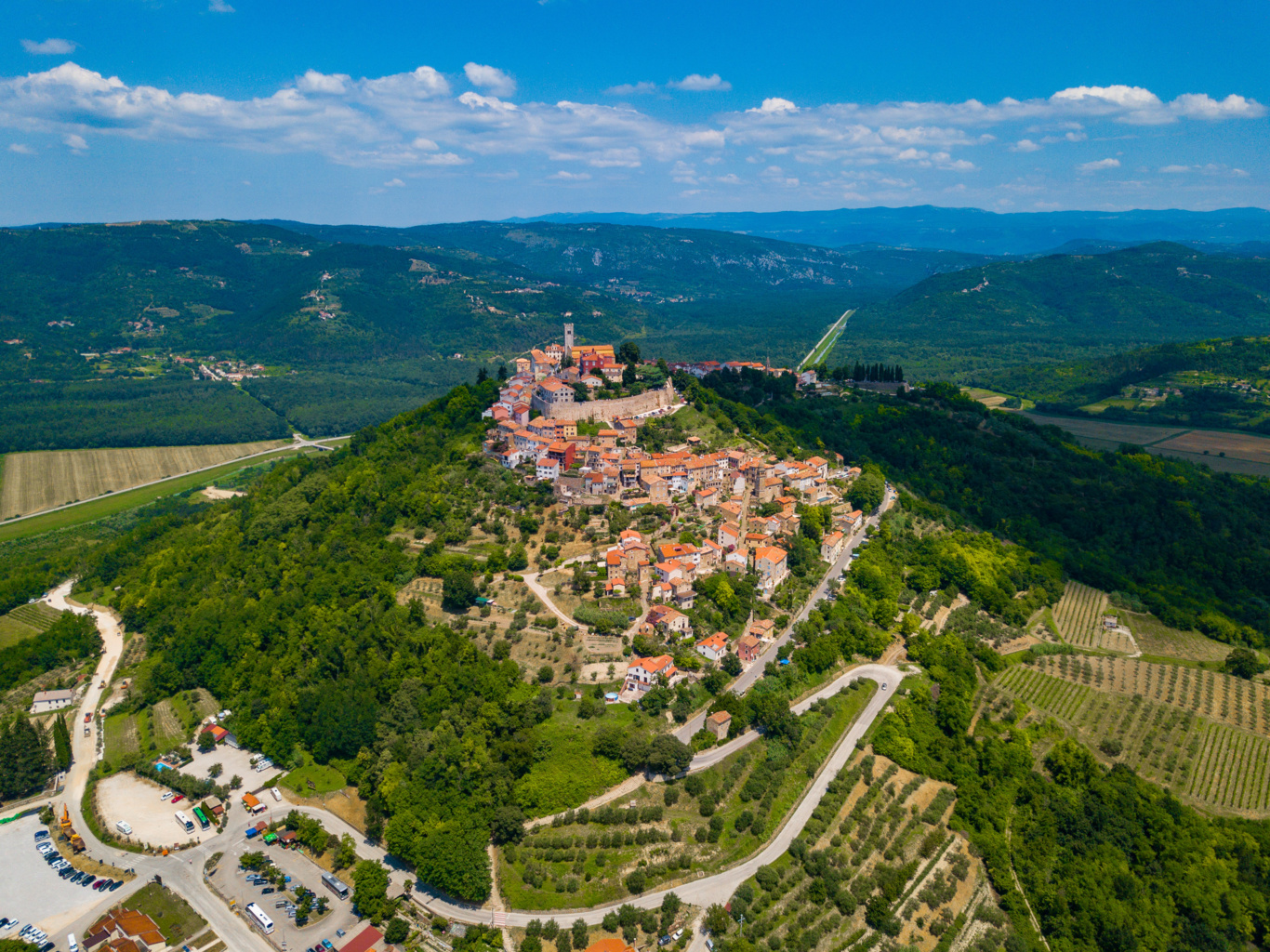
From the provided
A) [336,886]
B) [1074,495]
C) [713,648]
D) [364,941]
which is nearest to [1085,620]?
[1074,495]

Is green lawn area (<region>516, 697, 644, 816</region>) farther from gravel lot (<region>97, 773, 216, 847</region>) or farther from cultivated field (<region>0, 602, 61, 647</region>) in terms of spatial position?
cultivated field (<region>0, 602, 61, 647</region>)

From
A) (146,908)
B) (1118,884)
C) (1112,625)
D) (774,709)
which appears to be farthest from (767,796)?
(1112,625)

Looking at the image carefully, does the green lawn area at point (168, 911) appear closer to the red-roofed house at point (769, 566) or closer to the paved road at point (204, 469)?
the red-roofed house at point (769, 566)

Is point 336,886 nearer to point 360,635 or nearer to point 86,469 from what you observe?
point 360,635

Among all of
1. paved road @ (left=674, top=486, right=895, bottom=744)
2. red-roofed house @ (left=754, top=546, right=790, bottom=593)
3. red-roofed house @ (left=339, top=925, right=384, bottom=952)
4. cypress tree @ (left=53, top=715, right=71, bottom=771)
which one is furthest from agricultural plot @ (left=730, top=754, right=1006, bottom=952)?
cypress tree @ (left=53, top=715, right=71, bottom=771)

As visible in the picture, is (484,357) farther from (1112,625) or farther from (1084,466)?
(1112,625)

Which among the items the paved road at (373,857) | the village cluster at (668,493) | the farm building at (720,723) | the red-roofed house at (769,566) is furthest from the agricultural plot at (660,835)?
the red-roofed house at (769,566)
